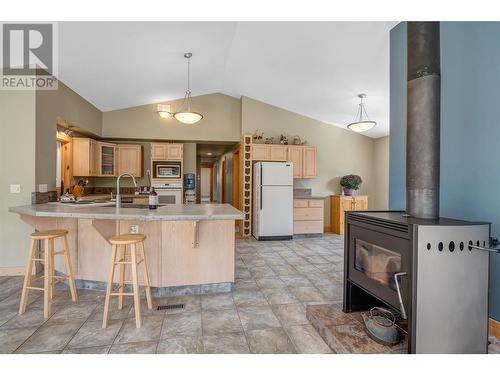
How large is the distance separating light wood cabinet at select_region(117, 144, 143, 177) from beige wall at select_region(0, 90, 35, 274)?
8.10 ft

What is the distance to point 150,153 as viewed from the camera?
622 centimetres

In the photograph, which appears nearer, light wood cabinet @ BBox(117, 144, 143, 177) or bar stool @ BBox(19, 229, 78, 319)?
bar stool @ BBox(19, 229, 78, 319)

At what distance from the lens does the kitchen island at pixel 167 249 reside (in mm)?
2748

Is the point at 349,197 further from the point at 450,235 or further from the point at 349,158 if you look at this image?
the point at 450,235

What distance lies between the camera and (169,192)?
5906 mm

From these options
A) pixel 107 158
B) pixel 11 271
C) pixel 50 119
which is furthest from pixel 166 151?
pixel 11 271

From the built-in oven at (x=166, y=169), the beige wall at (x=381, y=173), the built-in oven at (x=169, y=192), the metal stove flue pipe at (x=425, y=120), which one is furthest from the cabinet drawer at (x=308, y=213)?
the metal stove flue pipe at (x=425, y=120)

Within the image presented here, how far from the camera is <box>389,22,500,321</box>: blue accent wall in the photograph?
1.91 m

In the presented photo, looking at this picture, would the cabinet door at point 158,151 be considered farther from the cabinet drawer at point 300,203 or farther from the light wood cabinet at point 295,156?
the cabinet drawer at point 300,203

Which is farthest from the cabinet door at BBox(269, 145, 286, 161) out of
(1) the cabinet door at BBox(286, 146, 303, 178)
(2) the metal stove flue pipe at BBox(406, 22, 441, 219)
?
(2) the metal stove flue pipe at BBox(406, 22, 441, 219)

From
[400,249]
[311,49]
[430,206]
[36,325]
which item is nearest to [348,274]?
[400,249]

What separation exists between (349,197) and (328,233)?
999 mm

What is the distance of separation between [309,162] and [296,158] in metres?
0.33

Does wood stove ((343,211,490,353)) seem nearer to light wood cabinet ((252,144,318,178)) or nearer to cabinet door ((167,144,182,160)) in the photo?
light wood cabinet ((252,144,318,178))
